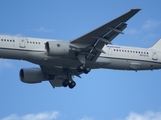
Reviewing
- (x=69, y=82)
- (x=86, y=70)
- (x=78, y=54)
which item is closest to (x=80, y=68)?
(x=86, y=70)

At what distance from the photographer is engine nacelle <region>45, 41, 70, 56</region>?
48.0 m

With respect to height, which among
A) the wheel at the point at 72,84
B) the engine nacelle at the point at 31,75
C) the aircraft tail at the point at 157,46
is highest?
the aircraft tail at the point at 157,46

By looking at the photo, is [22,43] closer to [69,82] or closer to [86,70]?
[86,70]

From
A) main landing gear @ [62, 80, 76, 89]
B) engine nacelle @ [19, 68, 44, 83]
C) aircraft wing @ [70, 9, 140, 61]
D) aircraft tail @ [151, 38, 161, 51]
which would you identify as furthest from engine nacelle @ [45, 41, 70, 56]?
aircraft tail @ [151, 38, 161, 51]

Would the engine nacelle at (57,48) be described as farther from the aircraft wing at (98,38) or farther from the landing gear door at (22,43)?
the landing gear door at (22,43)

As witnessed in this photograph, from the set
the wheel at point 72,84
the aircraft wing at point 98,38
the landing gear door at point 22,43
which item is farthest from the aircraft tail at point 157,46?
the landing gear door at point 22,43

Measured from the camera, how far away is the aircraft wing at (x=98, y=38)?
152ft

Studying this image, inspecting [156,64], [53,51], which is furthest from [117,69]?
[53,51]

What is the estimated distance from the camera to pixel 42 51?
49.1m

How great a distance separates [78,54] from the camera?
50.1 meters

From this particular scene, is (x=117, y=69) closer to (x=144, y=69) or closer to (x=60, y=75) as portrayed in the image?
(x=144, y=69)

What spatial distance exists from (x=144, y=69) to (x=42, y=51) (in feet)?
41.2

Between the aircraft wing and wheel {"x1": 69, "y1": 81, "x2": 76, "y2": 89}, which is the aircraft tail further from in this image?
wheel {"x1": 69, "y1": 81, "x2": 76, "y2": 89}

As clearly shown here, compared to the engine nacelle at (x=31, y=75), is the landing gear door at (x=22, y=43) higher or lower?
higher
